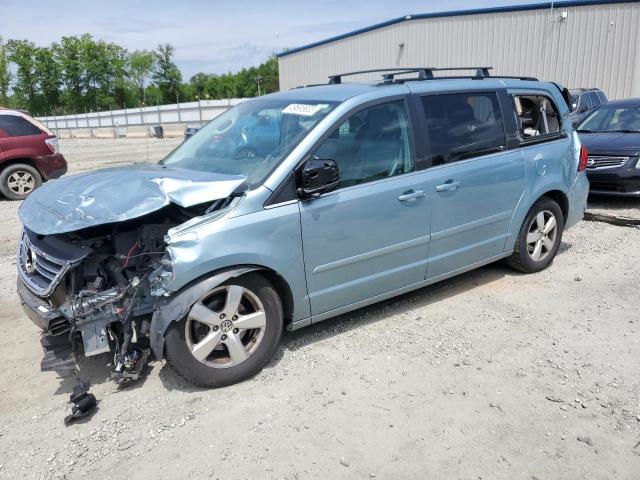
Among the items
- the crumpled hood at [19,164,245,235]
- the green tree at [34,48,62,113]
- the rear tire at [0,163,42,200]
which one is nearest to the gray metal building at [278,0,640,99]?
the rear tire at [0,163,42,200]

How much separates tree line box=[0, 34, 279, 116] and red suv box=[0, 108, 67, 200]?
77.5 m

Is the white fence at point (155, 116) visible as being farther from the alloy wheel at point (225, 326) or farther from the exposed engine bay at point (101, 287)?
the alloy wheel at point (225, 326)

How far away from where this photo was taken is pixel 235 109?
15.8 ft

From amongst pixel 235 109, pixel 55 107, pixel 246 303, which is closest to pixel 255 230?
pixel 246 303

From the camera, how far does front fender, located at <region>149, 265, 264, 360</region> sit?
3211mm

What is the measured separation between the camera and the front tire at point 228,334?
3293 mm

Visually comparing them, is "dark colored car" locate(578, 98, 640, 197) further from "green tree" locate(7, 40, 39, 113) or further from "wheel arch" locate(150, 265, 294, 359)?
"green tree" locate(7, 40, 39, 113)

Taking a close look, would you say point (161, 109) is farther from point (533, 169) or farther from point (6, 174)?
point (533, 169)

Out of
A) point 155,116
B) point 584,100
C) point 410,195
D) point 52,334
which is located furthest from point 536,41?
point 155,116

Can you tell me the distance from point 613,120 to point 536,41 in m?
15.0

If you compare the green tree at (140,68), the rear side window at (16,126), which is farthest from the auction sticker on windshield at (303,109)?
the green tree at (140,68)

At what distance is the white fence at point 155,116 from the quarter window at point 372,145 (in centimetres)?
3228

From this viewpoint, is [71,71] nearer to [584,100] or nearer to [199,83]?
[199,83]

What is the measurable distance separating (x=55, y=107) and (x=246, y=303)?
95972 millimetres
